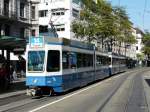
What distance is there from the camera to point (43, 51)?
22062 millimetres

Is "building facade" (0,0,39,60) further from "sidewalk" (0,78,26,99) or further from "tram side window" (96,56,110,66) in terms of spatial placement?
"sidewalk" (0,78,26,99)

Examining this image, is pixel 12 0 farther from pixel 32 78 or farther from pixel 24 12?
pixel 32 78

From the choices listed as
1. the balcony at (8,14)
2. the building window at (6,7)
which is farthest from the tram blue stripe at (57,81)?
the building window at (6,7)

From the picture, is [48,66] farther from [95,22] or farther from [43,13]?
[43,13]

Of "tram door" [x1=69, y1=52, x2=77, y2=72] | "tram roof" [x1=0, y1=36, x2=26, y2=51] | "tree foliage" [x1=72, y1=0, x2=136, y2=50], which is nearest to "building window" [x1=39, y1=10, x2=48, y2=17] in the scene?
"tree foliage" [x1=72, y1=0, x2=136, y2=50]

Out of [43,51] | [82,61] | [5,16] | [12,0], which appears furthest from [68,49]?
[12,0]

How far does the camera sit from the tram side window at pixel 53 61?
22062mm

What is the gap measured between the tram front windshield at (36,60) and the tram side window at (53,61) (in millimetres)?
330

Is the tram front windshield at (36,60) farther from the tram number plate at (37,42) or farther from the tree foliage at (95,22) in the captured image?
the tree foliage at (95,22)

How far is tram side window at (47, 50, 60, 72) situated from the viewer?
2206 cm

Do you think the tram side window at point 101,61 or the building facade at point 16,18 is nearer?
the tram side window at point 101,61

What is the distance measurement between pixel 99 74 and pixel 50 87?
15.4 metres

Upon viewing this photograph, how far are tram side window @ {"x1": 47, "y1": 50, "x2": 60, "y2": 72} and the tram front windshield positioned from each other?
13.0 inches

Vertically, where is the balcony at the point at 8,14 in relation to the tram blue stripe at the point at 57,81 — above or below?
above
